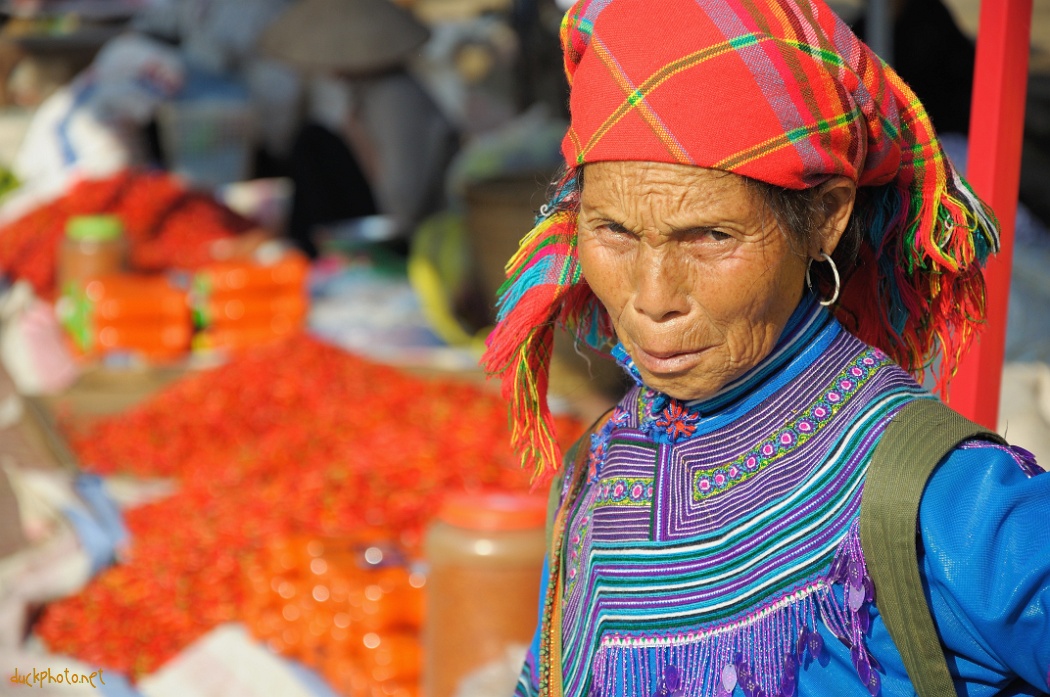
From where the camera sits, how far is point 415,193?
19.6 ft

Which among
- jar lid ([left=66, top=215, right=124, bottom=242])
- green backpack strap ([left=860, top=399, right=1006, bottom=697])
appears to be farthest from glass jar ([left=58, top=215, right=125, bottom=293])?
green backpack strap ([left=860, top=399, right=1006, bottom=697])

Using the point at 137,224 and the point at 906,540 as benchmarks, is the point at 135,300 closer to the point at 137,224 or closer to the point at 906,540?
the point at 137,224

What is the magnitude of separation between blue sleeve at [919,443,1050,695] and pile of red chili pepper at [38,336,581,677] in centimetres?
206

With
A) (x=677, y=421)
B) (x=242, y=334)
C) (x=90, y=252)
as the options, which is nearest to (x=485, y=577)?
(x=677, y=421)

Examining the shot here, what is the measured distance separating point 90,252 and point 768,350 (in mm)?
4614

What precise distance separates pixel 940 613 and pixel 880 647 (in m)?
0.06

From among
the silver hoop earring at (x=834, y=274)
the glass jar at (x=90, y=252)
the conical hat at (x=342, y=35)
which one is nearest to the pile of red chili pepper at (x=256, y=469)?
the glass jar at (x=90, y=252)

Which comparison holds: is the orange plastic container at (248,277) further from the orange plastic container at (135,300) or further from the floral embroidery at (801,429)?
the floral embroidery at (801,429)

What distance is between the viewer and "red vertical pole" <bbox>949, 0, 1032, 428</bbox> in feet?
4.24

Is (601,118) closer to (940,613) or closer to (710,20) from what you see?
(710,20)

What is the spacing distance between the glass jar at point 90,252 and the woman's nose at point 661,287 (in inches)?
177

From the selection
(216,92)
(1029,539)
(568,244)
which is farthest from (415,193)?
(1029,539)

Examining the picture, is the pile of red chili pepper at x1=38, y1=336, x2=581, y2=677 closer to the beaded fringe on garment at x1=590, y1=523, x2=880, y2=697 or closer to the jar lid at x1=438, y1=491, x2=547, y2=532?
the jar lid at x1=438, y1=491, x2=547, y2=532

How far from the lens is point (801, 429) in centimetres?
96
